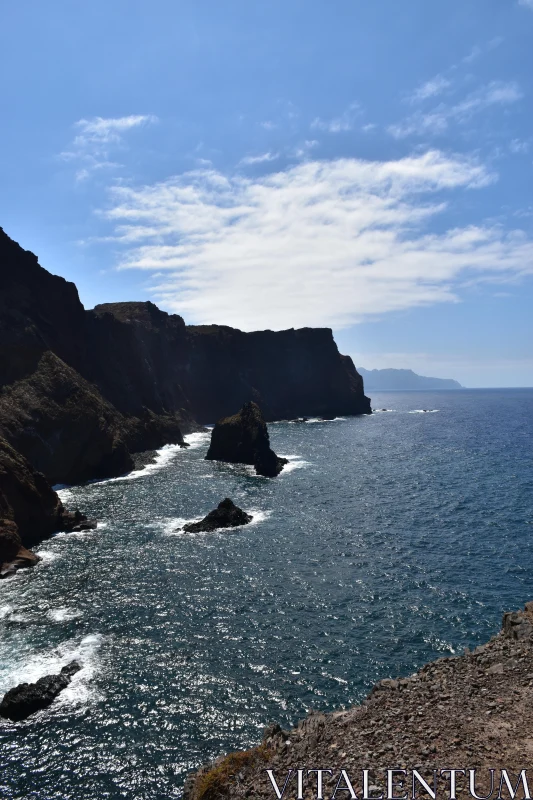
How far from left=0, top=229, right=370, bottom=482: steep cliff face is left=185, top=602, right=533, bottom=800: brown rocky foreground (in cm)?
6201

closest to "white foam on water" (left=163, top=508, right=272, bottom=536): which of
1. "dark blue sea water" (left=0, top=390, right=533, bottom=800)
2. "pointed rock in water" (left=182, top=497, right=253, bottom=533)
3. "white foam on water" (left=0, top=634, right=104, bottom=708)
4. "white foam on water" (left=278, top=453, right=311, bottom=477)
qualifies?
"pointed rock in water" (left=182, top=497, right=253, bottom=533)

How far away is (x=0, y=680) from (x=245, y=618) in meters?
15.3

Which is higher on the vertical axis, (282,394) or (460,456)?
(282,394)

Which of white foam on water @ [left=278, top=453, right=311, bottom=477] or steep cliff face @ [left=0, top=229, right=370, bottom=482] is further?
white foam on water @ [left=278, top=453, right=311, bottom=477]

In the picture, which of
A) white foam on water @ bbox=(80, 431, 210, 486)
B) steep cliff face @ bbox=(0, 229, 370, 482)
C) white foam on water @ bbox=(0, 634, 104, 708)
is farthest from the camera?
white foam on water @ bbox=(80, 431, 210, 486)

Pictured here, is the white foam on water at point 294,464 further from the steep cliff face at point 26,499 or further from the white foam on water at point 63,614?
the white foam on water at point 63,614

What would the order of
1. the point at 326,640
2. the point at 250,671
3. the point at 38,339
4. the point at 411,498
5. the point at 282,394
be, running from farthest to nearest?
the point at 282,394, the point at 38,339, the point at 411,498, the point at 326,640, the point at 250,671

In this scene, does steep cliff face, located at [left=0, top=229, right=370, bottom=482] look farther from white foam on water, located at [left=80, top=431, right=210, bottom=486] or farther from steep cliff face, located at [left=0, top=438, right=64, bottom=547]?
steep cliff face, located at [left=0, top=438, right=64, bottom=547]

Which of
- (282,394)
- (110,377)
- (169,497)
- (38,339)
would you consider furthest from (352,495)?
(282,394)

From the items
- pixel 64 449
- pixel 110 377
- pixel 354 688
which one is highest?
pixel 110 377

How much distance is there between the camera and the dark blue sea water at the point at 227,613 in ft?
76.2

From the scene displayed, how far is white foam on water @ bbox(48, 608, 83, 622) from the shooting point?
34844 mm

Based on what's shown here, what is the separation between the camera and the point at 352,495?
230ft

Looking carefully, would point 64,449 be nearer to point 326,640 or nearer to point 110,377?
point 110,377
